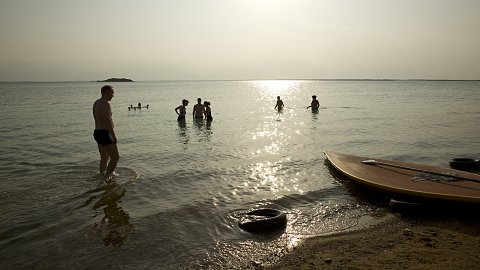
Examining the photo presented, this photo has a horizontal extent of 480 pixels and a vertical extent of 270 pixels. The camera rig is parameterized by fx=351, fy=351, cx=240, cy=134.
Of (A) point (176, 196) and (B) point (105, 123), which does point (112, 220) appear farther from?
(B) point (105, 123)

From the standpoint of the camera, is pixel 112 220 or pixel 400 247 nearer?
pixel 400 247

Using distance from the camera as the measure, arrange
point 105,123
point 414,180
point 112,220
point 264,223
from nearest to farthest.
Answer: point 264,223
point 112,220
point 414,180
point 105,123

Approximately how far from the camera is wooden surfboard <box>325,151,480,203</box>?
21.6 ft

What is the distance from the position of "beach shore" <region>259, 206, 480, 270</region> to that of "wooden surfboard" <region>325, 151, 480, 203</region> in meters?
0.41

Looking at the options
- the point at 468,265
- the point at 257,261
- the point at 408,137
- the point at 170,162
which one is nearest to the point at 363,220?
the point at 468,265

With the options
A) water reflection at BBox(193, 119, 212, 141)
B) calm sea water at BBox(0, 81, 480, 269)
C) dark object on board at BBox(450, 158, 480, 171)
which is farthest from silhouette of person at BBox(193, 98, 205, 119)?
dark object on board at BBox(450, 158, 480, 171)

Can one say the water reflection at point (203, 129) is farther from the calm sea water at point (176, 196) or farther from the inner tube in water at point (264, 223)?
the inner tube in water at point (264, 223)

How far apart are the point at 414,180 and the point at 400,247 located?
9.45ft

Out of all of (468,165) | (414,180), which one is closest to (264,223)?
(414,180)

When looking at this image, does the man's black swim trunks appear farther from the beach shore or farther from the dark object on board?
the dark object on board

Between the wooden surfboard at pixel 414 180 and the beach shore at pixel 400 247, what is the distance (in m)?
0.41

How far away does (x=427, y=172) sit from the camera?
8.00 metres

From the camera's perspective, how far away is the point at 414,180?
769 centimetres

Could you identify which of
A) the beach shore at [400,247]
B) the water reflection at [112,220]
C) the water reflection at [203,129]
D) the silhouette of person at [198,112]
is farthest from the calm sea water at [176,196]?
the silhouette of person at [198,112]
